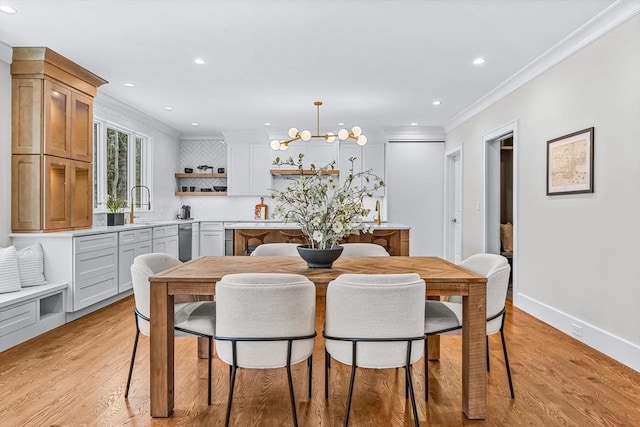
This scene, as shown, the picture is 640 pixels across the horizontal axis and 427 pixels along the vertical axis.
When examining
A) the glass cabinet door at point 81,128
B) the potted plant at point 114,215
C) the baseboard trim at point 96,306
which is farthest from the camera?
the potted plant at point 114,215

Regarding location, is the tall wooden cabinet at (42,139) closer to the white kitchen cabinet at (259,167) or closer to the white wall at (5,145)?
the white wall at (5,145)

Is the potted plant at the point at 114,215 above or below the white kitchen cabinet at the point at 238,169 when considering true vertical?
below

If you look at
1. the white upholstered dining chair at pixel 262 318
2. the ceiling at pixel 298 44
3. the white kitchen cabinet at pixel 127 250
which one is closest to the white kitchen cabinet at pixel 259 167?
the ceiling at pixel 298 44

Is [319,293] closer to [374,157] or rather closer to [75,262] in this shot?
[75,262]

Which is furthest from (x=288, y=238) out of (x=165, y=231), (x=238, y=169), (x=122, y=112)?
(x=238, y=169)

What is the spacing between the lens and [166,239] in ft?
20.5

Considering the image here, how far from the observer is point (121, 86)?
5.02 meters

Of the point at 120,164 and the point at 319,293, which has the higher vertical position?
the point at 120,164

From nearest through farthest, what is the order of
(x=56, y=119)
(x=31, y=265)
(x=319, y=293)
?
(x=319, y=293)
(x=31, y=265)
(x=56, y=119)

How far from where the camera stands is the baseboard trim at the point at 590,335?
2889 millimetres

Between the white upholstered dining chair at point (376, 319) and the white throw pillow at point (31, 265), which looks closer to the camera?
the white upholstered dining chair at point (376, 319)

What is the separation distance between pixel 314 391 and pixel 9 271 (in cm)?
279

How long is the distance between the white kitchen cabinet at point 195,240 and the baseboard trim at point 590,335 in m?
5.45

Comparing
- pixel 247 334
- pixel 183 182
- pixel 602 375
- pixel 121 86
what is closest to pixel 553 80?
pixel 602 375
